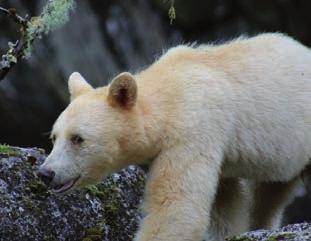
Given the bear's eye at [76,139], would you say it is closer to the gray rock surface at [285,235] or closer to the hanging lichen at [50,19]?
the hanging lichen at [50,19]

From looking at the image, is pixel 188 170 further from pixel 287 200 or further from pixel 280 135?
pixel 287 200

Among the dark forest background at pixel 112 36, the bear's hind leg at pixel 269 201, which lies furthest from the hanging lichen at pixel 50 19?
the dark forest background at pixel 112 36

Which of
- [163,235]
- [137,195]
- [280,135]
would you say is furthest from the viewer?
[137,195]

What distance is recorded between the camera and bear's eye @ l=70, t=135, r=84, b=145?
6.04 meters

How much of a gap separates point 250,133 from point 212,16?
8365 millimetres

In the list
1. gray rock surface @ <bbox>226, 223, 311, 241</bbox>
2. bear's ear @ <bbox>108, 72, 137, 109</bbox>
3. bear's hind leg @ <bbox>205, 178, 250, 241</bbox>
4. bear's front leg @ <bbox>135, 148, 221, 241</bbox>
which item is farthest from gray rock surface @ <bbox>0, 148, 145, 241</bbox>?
gray rock surface @ <bbox>226, 223, 311, 241</bbox>

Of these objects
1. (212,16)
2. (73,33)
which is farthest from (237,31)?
(73,33)

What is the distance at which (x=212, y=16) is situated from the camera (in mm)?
14680

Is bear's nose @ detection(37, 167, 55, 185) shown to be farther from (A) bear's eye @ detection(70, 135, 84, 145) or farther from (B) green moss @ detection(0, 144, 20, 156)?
(B) green moss @ detection(0, 144, 20, 156)

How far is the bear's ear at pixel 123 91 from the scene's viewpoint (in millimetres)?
6023

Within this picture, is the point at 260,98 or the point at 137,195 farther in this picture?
the point at 137,195

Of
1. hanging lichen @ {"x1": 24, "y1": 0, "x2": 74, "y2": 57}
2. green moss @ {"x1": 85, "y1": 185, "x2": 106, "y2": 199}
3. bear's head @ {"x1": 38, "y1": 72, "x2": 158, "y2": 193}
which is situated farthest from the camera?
green moss @ {"x1": 85, "y1": 185, "x2": 106, "y2": 199}

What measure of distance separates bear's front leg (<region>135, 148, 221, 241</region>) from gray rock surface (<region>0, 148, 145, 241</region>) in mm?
813

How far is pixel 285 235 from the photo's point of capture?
16.9 ft
